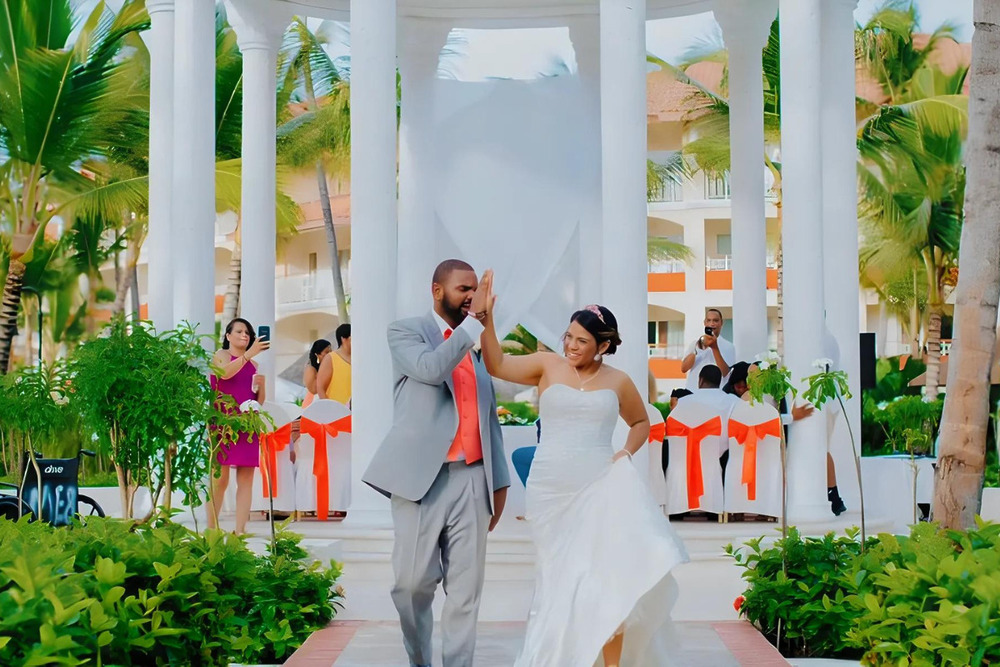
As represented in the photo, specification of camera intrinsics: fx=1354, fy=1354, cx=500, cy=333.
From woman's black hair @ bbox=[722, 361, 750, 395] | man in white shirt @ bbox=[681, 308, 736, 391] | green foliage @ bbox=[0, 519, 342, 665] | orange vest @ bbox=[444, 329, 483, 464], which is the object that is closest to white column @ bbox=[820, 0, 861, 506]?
woman's black hair @ bbox=[722, 361, 750, 395]

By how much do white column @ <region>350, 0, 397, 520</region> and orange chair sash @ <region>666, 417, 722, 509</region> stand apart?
2877mm

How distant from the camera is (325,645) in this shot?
7.77 meters

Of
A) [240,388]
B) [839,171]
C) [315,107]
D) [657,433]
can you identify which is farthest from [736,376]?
[315,107]

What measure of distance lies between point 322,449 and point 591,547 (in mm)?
6230

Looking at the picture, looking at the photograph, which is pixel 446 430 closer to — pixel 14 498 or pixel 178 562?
pixel 178 562

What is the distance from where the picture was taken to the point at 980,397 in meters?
7.77

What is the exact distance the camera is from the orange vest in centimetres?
664

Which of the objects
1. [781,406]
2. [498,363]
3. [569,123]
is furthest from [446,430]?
[569,123]

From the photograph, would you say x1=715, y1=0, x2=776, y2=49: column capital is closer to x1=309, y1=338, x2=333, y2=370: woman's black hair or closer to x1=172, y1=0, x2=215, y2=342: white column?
x1=309, y1=338, x2=333, y2=370: woman's black hair

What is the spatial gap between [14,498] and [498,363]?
22.1 feet

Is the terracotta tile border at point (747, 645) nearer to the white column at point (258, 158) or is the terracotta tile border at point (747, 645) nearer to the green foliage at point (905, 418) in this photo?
the white column at point (258, 158)

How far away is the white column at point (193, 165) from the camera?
12125 millimetres

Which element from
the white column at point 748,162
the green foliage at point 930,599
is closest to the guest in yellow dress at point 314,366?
the white column at point 748,162

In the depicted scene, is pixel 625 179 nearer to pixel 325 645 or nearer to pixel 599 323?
pixel 599 323
